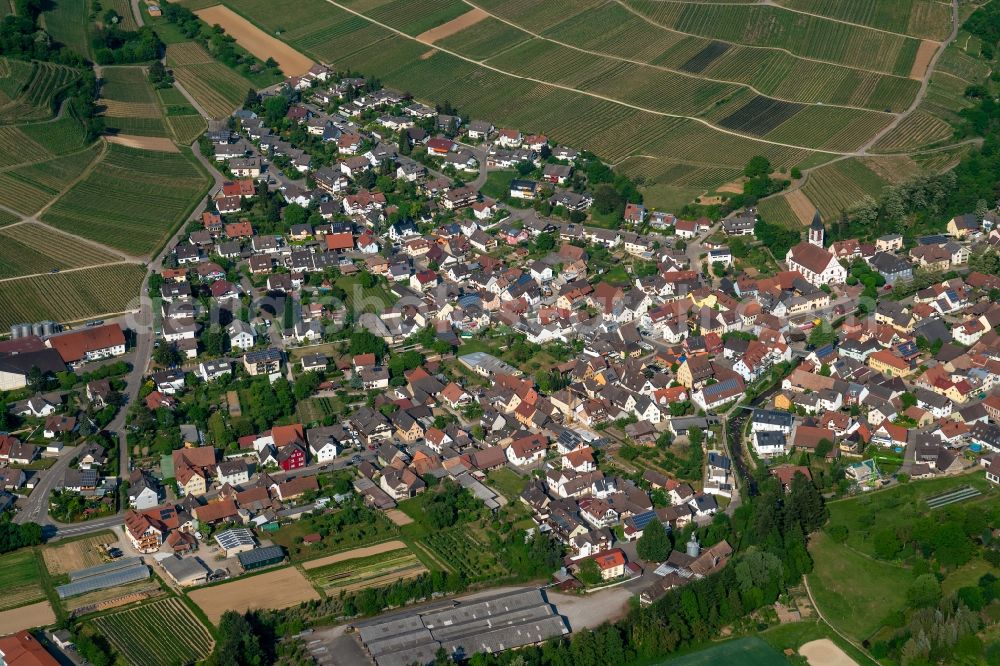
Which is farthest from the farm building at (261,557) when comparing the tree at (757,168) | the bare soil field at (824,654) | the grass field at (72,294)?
the tree at (757,168)

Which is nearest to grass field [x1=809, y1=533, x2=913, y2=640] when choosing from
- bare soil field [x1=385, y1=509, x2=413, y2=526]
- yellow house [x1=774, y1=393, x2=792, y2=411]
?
yellow house [x1=774, y1=393, x2=792, y2=411]

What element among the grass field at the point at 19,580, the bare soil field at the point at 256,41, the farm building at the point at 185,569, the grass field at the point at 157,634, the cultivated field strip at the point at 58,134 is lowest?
the grass field at the point at 19,580

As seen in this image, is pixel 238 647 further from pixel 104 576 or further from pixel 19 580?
pixel 19 580

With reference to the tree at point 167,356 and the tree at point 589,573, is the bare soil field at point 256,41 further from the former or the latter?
the tree at point 589,573

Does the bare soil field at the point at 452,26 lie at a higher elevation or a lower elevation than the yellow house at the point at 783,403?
higher

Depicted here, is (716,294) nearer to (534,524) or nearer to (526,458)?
(526,458)

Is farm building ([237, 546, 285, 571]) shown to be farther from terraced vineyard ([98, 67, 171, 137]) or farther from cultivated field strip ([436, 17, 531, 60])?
cultivated field strip ([436, 17, 531, 60])

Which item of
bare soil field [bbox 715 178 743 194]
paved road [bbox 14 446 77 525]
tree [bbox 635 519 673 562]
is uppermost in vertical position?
bare soil field [bbox 715 178 743 194]

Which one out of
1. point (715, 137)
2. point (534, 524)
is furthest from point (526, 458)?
point (715, 137)
